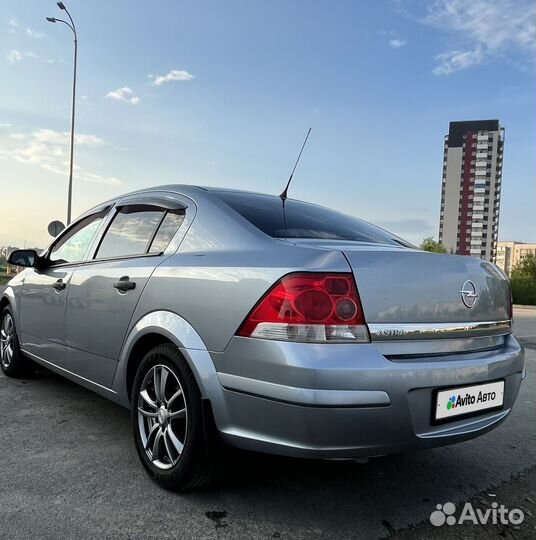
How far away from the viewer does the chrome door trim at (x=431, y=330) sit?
2.12 metres

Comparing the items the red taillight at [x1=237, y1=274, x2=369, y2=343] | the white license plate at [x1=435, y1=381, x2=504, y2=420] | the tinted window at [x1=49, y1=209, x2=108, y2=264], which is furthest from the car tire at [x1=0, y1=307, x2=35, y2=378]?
the white license plate at [x1=435, y1=381, x2=504, y2=420]

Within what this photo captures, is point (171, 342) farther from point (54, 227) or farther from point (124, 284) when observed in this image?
point (54, 227)

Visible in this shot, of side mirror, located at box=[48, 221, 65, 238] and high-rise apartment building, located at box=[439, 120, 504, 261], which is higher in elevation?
high-rise apartment building, located at box=[439, 120, 504, 261]

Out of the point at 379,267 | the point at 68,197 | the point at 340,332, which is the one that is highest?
the point at 68,197

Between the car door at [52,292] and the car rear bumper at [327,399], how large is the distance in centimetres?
180

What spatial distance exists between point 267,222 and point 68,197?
20.4 metres

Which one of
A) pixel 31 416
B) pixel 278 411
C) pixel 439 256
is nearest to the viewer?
pixel 278 411

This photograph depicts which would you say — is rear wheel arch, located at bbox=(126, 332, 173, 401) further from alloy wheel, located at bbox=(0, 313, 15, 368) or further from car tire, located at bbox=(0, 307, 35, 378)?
alloy wheel, located at bbox=(0, 313, 15, 368)

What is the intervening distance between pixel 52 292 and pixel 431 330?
2.68 m

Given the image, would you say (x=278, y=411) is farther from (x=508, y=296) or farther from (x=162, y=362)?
(x=508, y=296)

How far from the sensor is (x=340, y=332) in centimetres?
206

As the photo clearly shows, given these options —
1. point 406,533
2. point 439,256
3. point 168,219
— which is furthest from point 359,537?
point 168,219

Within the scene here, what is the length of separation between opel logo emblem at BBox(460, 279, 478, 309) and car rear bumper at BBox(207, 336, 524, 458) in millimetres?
286

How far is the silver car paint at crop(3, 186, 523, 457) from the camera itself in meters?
2.01
